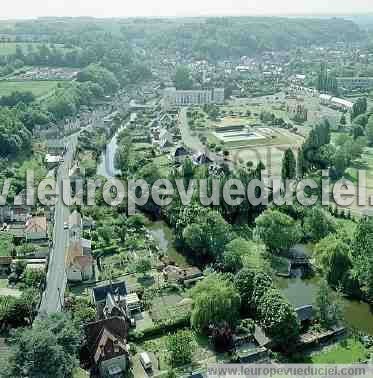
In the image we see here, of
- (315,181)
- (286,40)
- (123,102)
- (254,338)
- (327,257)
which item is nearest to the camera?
(254,338)

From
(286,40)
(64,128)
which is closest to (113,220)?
(64,128)

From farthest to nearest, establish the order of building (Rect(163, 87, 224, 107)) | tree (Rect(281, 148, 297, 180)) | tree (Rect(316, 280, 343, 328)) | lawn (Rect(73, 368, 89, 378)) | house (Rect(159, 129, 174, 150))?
building (Rect(163, 87, 224, 107)) → house (Rect(159, 129, 174, 150)) → tree (Rect(281, 148, 297, 180)) → tree (Rect(316, 280, 343, 328)) → lawn (Rect(73, 368, 89, 378))

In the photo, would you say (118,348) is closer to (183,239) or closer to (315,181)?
(183,239)

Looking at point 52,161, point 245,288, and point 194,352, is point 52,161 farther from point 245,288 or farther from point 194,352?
point 194,352

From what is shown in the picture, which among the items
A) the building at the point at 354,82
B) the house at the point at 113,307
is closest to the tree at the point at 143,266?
the house at the point at 113,307

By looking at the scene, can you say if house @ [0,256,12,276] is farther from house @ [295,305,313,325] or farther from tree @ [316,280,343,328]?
tree @ [316,280,343,328]

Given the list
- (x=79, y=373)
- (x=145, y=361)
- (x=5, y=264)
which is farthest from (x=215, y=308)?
(x=5, y=264)

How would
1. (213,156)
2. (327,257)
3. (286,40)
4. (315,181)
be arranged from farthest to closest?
(286,40), (213,156), (315,181), (327,257)

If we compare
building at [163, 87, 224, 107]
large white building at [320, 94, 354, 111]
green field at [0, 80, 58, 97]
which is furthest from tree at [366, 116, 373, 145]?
green field at [0, 80, 58, 97]
